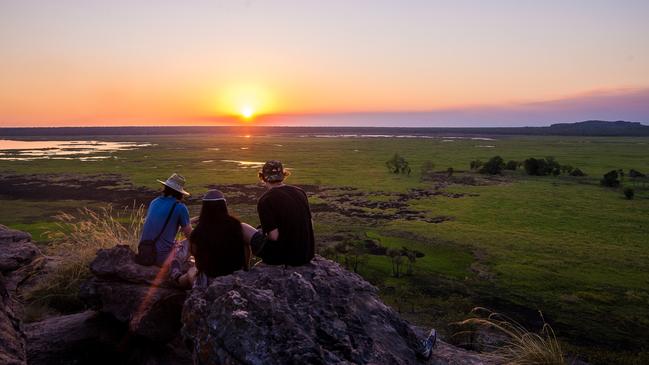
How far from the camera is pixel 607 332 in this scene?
13.0m

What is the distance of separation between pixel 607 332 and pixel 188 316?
1258cm

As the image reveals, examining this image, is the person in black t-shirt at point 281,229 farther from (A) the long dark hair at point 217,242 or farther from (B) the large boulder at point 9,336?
(B) the large boulder at point 9,336

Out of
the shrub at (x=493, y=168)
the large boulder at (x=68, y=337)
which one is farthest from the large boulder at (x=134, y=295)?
the shrub at (x=493, y=168)

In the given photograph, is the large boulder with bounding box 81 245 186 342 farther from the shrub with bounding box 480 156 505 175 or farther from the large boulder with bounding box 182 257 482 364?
the shrub with bounding box 480 156 505 175

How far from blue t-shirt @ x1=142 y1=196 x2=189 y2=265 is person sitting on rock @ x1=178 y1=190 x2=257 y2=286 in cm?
160

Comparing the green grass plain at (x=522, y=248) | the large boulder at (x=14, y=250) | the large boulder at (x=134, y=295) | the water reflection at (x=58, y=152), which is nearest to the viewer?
the large boulder at (x=134, y=295)

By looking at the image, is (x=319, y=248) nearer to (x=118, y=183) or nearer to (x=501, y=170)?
(x=118, y=183)

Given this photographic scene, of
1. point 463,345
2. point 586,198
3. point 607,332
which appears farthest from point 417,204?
point 463,345

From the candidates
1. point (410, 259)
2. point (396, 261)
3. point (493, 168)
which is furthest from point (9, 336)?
point (493, 168)

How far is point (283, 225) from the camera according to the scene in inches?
237

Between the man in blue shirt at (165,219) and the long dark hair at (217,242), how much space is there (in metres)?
1.50

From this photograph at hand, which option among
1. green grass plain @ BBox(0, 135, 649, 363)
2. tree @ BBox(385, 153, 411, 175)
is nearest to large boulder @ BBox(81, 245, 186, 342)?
green grass plain @ BBox(0, 135, 649, 363)

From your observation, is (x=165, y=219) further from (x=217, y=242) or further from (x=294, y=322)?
(x=294, y=322)

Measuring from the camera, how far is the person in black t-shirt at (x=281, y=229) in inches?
238
